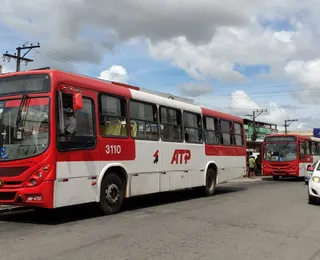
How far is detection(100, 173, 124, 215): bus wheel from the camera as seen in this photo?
9555mm

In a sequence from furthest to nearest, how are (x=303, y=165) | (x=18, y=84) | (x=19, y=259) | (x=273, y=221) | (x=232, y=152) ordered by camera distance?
(x=303, y=165)
(x=232, y=152)
(x=273, y=221)
(x=18, y=84)
(x=19, y=259)

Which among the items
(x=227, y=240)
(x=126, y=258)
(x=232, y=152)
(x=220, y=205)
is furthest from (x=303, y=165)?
(x=126, y=258)

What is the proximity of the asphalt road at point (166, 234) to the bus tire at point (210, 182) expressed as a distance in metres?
3.23

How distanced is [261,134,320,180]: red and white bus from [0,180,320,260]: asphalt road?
1485 cm

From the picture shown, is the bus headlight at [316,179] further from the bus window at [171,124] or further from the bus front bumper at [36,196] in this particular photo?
the bus front bumper at [36,196]

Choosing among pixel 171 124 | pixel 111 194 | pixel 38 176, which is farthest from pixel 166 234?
pixel 171 124

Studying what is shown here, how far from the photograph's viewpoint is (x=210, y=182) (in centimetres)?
1518

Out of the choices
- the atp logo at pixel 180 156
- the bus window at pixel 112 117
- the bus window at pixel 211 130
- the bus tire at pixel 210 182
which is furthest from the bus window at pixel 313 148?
the bus window at pixel 112 117

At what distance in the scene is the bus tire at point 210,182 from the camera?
48.7 feet

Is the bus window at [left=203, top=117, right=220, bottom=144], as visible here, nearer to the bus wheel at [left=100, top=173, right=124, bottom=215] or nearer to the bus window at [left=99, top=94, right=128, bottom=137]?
the bus window at [left=99, top=94, right=128, bottom=137]

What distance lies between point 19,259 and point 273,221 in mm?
5823

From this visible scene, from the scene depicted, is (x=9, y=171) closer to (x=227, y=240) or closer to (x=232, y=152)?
(x=227, y=240)

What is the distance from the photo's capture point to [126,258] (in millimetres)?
5801

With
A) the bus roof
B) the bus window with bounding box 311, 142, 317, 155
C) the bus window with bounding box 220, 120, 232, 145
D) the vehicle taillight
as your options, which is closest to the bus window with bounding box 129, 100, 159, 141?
the bus roof
